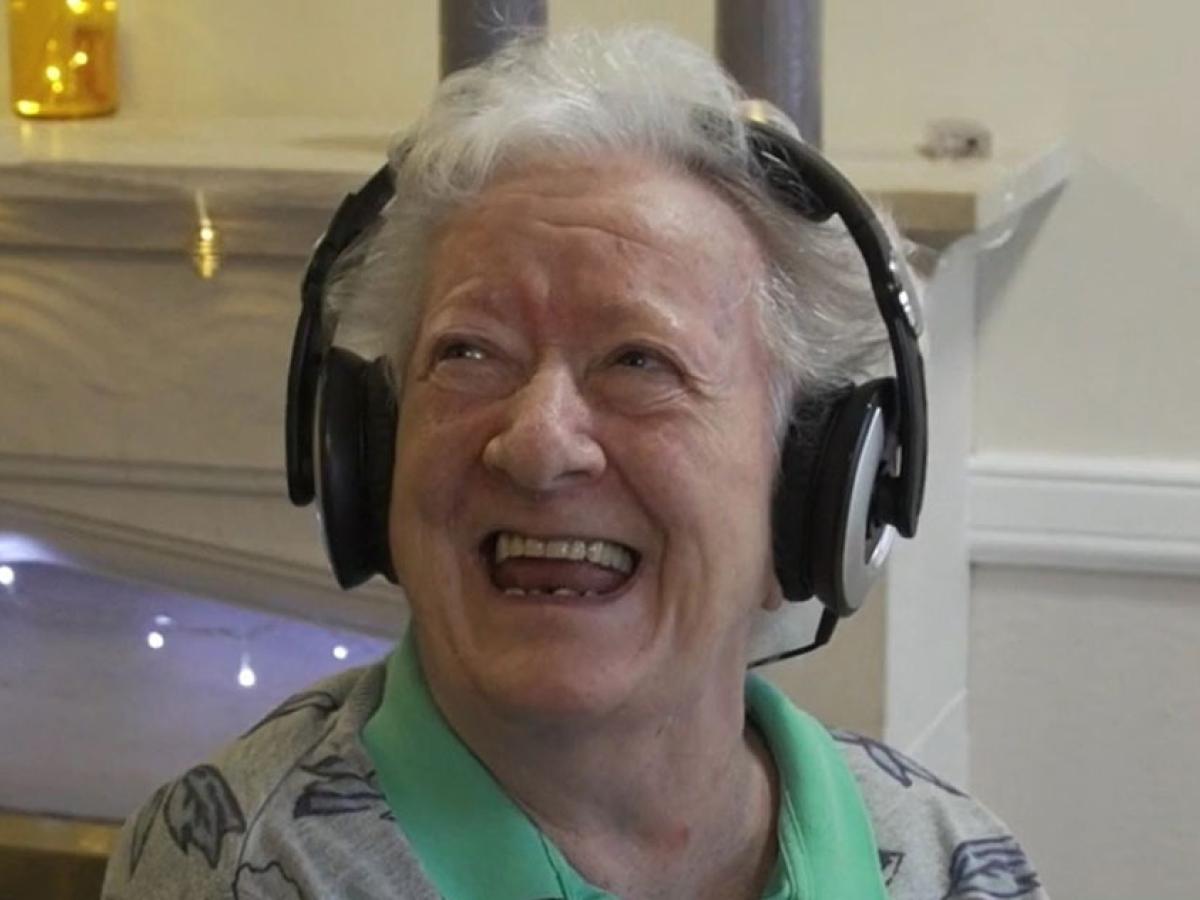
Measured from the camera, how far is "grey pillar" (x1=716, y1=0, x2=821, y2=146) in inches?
70.0

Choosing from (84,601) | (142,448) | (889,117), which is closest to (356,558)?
(142,448)

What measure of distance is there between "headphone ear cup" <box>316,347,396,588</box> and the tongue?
102 mm

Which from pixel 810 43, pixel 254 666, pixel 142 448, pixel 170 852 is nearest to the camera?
pixel 170 852

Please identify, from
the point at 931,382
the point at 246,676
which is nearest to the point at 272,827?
the point at 931,382

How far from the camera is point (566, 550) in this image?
116 centimetres

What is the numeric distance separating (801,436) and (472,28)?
658 mm

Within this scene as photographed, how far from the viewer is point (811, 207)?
1.23 meters

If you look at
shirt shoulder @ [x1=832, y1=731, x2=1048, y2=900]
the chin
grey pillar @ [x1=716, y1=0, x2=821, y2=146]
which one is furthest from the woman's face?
grey pillar @ [x1=716, y1=0, x2=821, y2=146]

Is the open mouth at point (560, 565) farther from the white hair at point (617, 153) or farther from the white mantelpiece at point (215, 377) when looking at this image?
the white mantelpiece at point (215, 377)

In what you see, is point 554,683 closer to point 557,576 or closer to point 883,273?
point 557,576

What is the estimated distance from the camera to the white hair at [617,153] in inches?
48.1

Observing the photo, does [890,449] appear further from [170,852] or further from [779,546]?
[170,852]

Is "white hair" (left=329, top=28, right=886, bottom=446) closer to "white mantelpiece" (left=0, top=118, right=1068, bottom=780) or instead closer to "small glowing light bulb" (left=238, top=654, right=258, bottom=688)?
"white mantelpiece" (left=0, top=118, right=1068, bottom=780)

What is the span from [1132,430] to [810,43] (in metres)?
0.55
